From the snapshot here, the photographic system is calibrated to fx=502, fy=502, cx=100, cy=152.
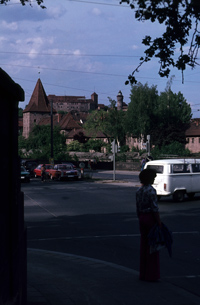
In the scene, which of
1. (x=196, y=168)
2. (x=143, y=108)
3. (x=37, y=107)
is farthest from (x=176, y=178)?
(x=37, y=107)

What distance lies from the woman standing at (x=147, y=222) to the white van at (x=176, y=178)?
42.3ft

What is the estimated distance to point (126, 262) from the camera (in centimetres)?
858

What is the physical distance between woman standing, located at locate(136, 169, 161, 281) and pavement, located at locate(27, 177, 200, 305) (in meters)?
0.15

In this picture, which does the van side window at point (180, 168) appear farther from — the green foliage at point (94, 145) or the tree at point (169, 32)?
the green foliage at point (94, 145)

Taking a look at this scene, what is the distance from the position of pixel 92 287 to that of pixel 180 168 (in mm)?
14553

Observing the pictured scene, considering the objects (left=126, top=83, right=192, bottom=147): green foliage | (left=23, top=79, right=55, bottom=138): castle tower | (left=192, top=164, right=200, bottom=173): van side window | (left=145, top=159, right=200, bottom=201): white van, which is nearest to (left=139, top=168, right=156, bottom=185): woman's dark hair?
(left=145, top=159, right=200, bottom=201): white van

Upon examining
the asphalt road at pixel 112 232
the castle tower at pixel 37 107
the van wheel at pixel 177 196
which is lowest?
the asphalt road at pixel 112 232

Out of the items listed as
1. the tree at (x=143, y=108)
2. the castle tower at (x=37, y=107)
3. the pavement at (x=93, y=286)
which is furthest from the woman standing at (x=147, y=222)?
the castle tower at (x=37, y=107)

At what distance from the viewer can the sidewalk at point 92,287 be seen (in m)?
5.89

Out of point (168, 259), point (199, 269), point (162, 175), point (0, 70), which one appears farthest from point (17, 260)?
point (162, 175)

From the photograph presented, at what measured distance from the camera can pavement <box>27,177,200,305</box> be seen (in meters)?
5.89

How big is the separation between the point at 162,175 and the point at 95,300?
14560 millimetres

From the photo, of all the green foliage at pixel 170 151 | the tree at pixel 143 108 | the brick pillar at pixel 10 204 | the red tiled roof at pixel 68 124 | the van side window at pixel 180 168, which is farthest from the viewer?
the red tiled roof at pixel 68 124

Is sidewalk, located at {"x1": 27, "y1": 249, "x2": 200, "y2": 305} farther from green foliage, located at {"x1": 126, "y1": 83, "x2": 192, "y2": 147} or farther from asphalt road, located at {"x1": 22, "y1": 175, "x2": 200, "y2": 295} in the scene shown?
green foliage, located at {"x1": 126, "y1": 83, "x2": 192, "y2": 147}
